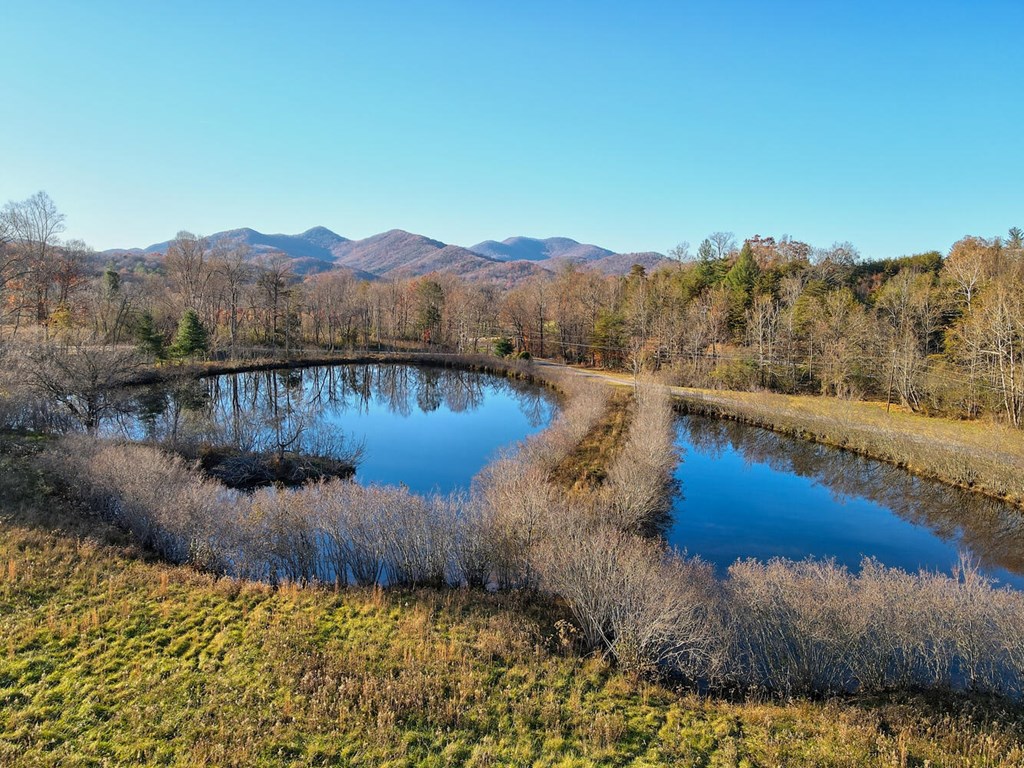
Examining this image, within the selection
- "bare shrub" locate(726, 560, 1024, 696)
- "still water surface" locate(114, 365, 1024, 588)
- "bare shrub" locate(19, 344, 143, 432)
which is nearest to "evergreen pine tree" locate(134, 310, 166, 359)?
"still water surface" locate(114, 365, 1024, 588)

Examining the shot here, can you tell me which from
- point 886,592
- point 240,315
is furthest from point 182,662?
point 240,315

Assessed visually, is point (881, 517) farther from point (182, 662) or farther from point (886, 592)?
point (182, 662)

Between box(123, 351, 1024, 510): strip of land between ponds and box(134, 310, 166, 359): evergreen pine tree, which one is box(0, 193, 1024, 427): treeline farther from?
box(123, 351, 1024, 510): strip of land between ponds

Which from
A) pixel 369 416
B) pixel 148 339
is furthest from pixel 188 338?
pixel 369 416

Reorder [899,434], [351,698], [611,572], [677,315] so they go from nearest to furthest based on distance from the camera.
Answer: [351,698] < [611,572] < [899,434] < [677,315]

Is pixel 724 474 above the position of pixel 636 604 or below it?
below

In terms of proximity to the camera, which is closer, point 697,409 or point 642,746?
point 642,746

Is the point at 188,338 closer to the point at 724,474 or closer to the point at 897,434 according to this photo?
the point at 724,474

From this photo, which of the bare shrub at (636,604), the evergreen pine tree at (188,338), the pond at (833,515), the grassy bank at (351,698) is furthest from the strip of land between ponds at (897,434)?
the evergreen pine tree at (188,338)
